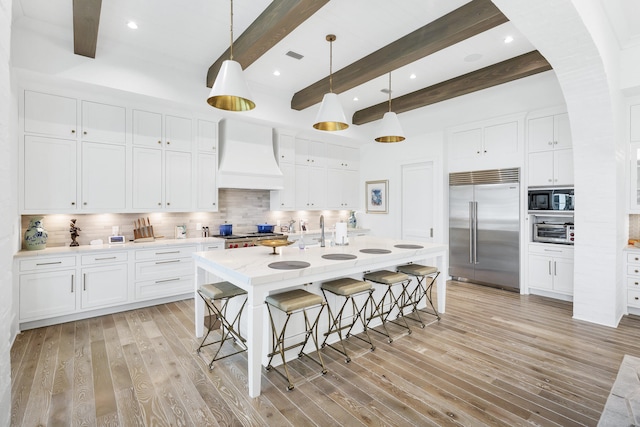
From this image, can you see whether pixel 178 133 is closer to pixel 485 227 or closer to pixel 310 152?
pixel 310 152

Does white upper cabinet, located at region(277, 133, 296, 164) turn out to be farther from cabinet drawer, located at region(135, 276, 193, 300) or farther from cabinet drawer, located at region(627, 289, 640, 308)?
cabinet drawer, located at region(627, 289, 640, 308)

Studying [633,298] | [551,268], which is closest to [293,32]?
[551,268]

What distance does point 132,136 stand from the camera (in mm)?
4305

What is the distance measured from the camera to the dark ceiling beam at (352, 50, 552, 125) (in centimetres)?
396

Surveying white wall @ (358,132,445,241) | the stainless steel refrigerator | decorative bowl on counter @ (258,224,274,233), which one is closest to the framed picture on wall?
white wall @ (358,132,445,241)

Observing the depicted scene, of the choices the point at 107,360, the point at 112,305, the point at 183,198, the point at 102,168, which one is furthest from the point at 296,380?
the point at 102,168

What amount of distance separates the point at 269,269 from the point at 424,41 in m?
2.86

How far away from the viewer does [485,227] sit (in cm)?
516

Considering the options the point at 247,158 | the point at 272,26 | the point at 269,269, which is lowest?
the point at 269,269

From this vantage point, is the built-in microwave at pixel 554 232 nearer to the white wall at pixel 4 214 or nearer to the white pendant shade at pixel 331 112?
the white pendant shade at pixel 331 112

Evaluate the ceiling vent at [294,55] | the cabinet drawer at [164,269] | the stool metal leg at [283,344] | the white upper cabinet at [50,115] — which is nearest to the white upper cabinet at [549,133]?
the ceiling vent at [294,55]

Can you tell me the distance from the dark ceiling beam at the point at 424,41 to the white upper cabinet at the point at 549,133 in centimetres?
226

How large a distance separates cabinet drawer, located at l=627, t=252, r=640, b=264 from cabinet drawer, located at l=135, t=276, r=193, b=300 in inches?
220

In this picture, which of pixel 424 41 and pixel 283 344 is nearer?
pixel 283 344
